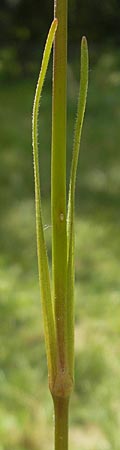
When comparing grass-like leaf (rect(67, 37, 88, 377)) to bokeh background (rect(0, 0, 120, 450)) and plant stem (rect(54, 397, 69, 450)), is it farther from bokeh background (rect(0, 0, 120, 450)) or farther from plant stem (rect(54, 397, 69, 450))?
bokeh background (rect(0, 0, 120, 450))

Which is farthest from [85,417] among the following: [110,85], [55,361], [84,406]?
[110,85]

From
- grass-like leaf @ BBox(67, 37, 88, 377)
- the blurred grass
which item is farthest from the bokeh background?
grass-like leaf @ BBox(67, 37, 88, 377)

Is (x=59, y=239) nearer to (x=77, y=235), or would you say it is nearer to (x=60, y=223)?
(x=60, y=223)

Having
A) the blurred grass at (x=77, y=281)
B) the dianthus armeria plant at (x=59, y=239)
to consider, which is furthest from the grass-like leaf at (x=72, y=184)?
the blurred grass at (x=77, y=281)

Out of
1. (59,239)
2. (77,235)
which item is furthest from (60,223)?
(77,235)

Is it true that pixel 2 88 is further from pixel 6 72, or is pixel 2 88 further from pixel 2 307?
pixel 2 307

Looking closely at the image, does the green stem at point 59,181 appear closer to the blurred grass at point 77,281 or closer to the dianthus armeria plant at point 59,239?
the dianthus armeria plant at point 59,239

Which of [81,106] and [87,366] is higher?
[81,106]

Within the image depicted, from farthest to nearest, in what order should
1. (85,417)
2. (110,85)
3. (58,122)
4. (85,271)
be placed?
(110,85), (85,271), (85,417), (58,122)
